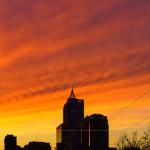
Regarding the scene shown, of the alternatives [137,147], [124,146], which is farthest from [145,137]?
[124,146]

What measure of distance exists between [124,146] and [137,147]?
18429 mm

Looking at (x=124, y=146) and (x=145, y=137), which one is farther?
(x=124, y=146)

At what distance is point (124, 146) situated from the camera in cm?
17738

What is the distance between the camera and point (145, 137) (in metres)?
148

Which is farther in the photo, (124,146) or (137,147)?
(124,146)

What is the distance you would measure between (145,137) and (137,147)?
447 inches

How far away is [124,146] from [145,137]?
1166 inches

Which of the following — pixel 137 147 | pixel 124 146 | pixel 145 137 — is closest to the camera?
pixel 145 137

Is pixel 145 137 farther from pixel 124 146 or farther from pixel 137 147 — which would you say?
pixel 124 146

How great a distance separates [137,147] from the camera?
159125mm

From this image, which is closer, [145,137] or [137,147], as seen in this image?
[145,137]

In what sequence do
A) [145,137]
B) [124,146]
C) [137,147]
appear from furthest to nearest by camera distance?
[124,146] < [137,147] < [145,137]
